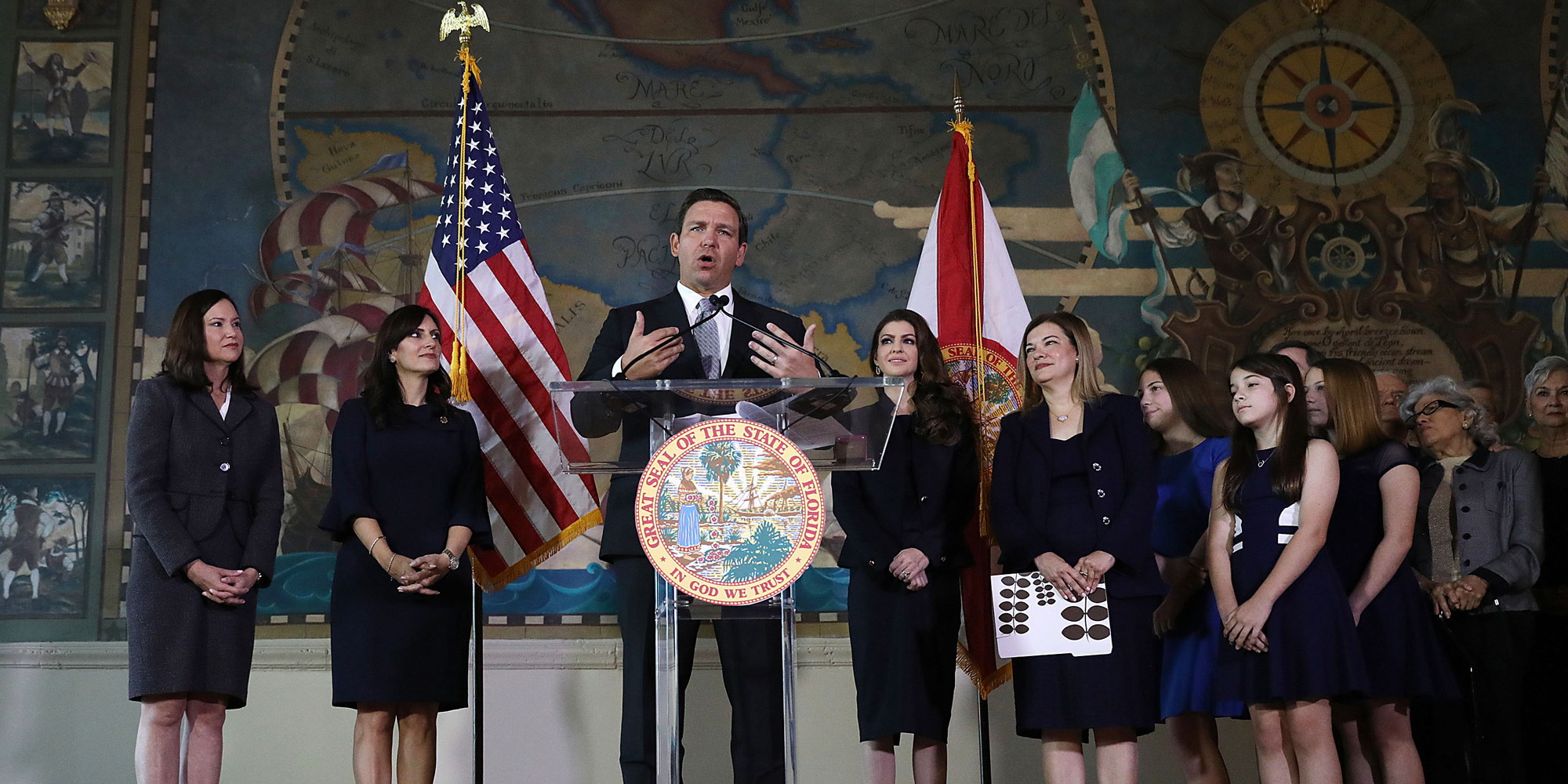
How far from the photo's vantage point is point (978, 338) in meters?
4.97

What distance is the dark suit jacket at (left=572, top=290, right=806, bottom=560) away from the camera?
3.90 m

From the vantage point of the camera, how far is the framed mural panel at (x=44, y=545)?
562cm

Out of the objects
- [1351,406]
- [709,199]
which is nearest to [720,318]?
[709,199]

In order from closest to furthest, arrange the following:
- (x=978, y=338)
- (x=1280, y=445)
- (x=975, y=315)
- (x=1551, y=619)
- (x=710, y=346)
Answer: (x=1280, y=445), (x=710, y=346), (x=1551, y=619), (x=978, y=338), (x=975, y=315)

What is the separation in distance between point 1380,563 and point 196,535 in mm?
3413

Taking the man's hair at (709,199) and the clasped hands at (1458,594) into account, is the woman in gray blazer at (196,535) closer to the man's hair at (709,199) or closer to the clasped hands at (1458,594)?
the man's hair at (709,199)

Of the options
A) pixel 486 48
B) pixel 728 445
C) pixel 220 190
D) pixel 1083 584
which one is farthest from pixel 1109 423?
pixel 220 190

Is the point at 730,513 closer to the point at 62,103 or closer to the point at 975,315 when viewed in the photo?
the point at 975,315

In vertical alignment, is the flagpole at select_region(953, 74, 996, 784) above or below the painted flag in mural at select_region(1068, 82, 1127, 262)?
below

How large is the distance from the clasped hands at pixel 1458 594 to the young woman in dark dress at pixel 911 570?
60.8 inches

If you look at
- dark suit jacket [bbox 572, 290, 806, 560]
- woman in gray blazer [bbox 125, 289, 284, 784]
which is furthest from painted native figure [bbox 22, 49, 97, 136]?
dark suit jacket [bbox 572, 290, 806, 560]

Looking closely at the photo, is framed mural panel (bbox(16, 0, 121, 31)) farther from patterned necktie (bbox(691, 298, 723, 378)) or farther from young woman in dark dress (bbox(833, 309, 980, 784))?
young woman in dark dress (bbox(833, 309, 980, 784))

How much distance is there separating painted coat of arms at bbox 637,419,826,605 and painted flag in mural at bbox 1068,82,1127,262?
3.54 metres

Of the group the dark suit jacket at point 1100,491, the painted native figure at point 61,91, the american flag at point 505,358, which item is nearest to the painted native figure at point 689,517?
the dark suit jacket at point 1100,491
